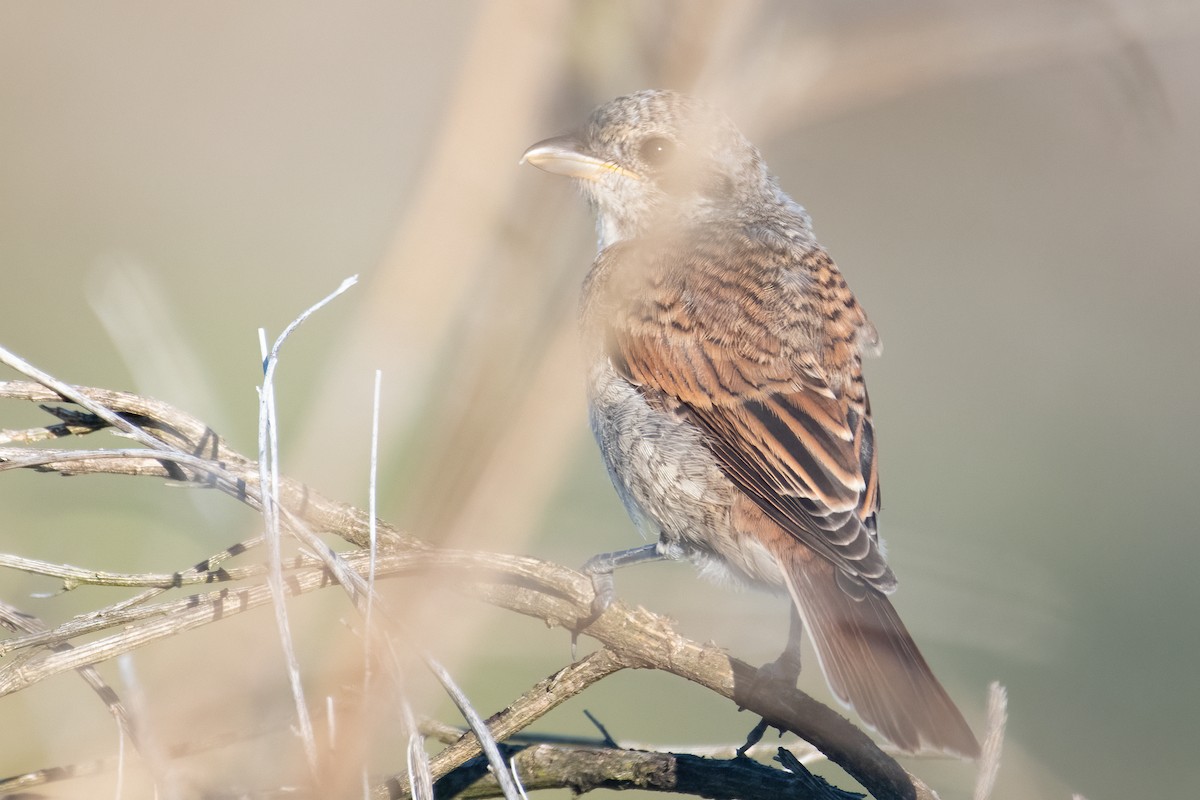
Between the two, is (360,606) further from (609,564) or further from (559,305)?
(609,564)

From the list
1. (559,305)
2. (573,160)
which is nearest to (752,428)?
(573,160)

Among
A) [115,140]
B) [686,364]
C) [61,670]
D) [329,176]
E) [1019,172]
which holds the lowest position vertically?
[61,670]

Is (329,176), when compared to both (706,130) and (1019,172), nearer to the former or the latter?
(1019,172)

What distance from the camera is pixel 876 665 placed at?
8.44ft

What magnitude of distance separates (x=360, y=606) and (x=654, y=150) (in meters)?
2.56

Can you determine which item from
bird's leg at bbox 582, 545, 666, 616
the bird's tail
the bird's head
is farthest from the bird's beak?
the bird's tail

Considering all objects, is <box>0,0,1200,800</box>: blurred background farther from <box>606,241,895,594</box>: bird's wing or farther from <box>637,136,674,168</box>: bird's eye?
<box>637,136,674,168</box>: bird's eye

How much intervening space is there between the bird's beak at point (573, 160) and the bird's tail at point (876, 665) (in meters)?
1.44

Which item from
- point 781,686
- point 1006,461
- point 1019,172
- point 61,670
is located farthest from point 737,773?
point 1019,172

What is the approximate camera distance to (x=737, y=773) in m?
1.98

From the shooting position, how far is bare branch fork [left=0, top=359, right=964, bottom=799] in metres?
1.62

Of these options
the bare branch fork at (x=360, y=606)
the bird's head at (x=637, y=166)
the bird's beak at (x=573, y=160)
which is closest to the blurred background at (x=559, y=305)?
the bare branch fork at (x=360, y=606)

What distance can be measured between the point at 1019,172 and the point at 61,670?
33.8 feet

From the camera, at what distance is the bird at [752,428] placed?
2750 mm
